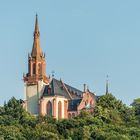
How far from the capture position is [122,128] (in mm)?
130875

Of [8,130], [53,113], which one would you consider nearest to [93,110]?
[53,113]

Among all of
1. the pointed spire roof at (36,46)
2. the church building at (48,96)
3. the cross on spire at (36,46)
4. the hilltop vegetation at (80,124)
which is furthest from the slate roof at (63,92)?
the hilltop vegetation at (80,124)

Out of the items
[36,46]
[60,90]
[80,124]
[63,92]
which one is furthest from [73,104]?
[80,124]

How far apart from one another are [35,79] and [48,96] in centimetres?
407

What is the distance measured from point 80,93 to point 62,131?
91.2 ft

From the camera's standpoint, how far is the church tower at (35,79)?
152 meters

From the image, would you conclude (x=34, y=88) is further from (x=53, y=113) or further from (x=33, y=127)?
(x=33, y=127)

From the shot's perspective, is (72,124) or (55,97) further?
(55,97)

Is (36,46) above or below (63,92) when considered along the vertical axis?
above

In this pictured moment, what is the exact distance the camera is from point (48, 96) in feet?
496

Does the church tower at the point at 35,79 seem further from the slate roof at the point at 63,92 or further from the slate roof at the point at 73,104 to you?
the slate roof at the point at 73,104

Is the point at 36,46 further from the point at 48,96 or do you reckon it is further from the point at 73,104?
the point at 73,104

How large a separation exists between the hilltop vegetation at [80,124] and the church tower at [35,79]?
5.41m

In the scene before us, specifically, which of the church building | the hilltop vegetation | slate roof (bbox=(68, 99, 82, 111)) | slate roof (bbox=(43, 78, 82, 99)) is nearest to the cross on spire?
the church building
